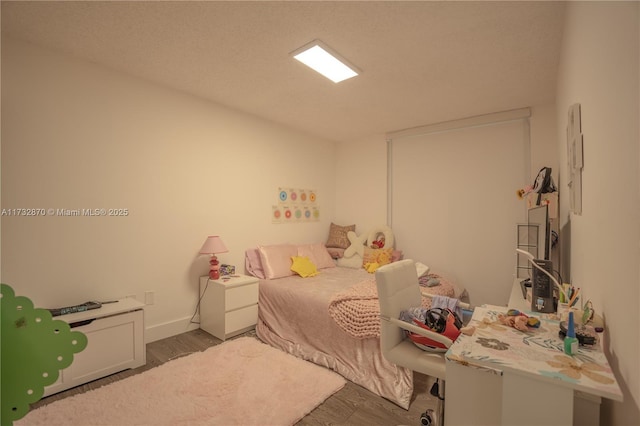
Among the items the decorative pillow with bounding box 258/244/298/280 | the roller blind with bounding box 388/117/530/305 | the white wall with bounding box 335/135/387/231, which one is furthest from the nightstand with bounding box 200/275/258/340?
the roller blind with bounding box 388/117/530/305

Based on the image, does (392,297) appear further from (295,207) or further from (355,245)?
(295,207)

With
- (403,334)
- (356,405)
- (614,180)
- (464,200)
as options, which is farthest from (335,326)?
(464,200)

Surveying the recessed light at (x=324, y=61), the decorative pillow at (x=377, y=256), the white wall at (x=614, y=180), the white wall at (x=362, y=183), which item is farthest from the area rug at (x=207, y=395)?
the white wall at (x=362, y=183)

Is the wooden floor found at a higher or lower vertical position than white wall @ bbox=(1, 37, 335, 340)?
lower

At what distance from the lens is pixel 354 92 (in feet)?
9.73

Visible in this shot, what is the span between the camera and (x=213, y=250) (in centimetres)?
303

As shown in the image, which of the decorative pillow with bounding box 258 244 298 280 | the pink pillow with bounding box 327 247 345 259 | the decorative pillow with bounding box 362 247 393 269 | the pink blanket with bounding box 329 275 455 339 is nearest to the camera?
the pink blanket with bounding box 329 275 455 339

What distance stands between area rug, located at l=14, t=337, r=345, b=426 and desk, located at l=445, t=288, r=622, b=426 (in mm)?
1147

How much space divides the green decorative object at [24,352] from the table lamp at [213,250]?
6.90ft

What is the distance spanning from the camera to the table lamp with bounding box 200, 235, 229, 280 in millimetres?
3027

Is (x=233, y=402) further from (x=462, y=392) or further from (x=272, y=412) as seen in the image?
(x=462, y=392)

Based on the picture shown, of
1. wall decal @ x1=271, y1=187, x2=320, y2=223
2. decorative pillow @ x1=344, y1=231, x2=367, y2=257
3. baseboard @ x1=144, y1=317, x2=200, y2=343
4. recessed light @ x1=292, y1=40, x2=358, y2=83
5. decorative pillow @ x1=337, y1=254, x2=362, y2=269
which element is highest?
recessed light @ x1=292, y1=40, x2=358, y2=83

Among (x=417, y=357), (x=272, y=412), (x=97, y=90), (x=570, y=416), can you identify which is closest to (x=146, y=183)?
(x=97, y=90)

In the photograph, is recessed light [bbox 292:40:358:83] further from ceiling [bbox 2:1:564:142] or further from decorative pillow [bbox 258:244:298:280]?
decorative pillow [bbox 258:244:298:280]
